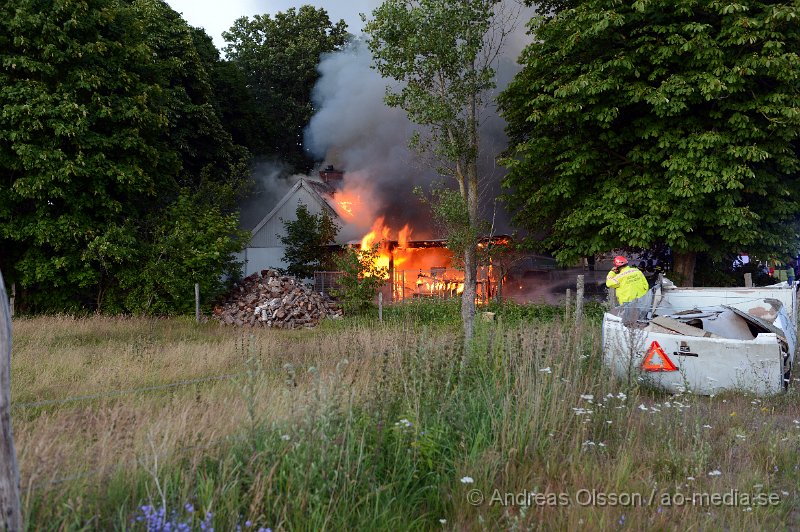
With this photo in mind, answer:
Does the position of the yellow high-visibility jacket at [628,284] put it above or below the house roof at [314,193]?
A: below

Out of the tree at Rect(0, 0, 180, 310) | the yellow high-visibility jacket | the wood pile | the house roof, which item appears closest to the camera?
the yellow high-visibility jacket

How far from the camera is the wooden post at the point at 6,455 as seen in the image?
8.70ft

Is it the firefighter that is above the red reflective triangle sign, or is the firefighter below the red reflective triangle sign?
above

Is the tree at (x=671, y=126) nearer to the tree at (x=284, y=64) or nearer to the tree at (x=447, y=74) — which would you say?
the tree at (x=447, y=74)

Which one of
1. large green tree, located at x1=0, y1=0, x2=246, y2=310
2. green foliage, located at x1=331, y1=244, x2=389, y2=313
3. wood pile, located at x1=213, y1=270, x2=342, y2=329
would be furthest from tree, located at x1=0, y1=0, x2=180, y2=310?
green foliage, located at x1=331, y1=244, x2=389, y2=313

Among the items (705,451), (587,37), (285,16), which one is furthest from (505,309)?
(285,16)

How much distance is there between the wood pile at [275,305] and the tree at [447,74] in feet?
16.3

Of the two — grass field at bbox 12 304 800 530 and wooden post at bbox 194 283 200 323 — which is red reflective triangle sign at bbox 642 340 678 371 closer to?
grass field at bbox 12 304 800 530

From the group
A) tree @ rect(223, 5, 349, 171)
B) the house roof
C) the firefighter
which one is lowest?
the firefighter

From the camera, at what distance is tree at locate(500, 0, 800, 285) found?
1459cm

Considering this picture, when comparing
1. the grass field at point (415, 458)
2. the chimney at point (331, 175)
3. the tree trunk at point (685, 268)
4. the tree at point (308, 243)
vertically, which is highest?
the chimney at point (331, 175)

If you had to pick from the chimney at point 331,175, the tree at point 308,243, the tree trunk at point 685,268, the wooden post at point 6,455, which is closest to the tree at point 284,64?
the chimney at point 331,175

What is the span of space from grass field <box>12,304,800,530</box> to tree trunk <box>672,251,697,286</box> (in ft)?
38.1

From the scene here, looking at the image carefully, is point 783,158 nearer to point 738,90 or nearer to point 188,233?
point 738,90
